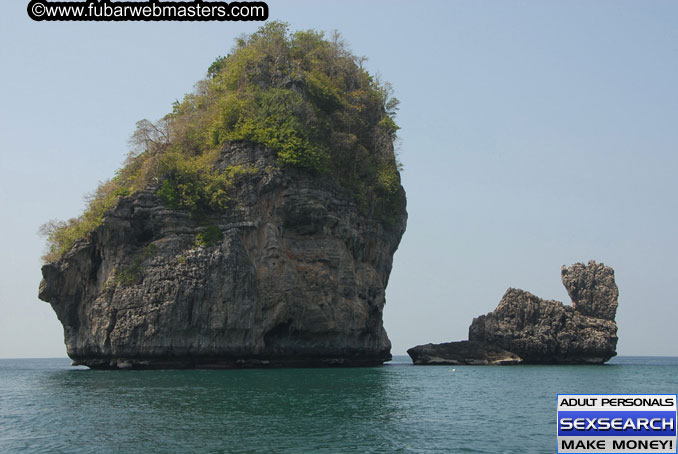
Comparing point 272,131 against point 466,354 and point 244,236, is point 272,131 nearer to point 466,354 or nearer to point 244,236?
point 244,236

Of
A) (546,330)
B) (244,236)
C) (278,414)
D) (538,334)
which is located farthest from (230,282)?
(546,330)

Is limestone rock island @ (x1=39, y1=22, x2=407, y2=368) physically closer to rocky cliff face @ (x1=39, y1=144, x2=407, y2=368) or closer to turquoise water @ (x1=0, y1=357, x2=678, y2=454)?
rocky cliff face @ (x1=39, y1=144, x2=407, y2=368)

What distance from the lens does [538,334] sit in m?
53.2

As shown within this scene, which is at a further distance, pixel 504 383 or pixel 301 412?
pixel 504 383

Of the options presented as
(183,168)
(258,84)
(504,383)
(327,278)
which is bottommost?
(504,383)

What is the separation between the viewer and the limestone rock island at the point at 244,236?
3841 centimetres

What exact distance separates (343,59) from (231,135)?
13701mm

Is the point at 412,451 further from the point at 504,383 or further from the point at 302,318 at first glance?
the point at 302,318

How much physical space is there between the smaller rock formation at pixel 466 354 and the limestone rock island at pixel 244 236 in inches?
359

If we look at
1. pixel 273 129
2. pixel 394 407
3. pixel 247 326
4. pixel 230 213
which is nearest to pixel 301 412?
pixel 394 407

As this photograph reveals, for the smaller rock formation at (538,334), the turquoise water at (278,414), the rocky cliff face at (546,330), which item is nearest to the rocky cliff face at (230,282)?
the turquoise water at (278,414)

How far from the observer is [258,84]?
147 feet

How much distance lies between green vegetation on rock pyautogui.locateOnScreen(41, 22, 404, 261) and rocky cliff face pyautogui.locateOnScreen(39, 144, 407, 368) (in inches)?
38.5

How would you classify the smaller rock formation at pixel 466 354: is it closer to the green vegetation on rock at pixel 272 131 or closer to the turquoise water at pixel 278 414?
the green vegetation on rock at pixel 272 131
